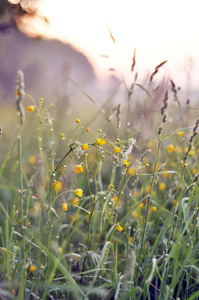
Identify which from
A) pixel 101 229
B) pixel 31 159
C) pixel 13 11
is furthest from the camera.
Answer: pixel 13 11

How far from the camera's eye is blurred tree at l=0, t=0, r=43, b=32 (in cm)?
564

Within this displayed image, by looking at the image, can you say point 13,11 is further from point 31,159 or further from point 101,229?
point 101,229

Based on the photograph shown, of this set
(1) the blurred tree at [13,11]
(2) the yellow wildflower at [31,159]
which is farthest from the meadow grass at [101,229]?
(1) the blurred tree at [13,11]

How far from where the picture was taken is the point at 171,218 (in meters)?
1.39

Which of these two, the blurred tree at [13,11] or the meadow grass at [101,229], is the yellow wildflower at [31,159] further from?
the blurred tree at [13,11]

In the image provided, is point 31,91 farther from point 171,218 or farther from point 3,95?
point 3,95

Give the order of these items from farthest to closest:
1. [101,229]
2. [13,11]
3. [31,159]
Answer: [13,11] → [31,159] → [101,229]

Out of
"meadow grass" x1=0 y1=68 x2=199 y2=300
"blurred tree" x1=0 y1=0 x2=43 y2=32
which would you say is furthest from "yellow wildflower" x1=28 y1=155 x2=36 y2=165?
"blurred tree" x1=0 y1=0 x2=43 y2=32

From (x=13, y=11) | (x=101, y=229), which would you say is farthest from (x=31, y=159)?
(x=13, y=11)

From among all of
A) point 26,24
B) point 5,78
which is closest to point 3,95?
point 5,78

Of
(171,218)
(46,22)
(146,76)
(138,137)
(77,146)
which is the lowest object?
Result: (171,218)

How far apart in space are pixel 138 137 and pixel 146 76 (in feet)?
1.60

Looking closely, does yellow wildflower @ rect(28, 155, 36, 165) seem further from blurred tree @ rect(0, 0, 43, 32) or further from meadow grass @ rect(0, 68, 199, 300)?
blurred tree @ rect(0, 0, 43, 32)

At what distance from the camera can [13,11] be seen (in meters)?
5.86
